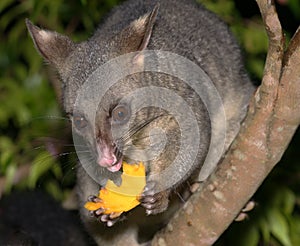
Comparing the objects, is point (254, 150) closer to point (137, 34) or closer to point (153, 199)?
point (153, 199)

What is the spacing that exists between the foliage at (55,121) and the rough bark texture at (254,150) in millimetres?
904

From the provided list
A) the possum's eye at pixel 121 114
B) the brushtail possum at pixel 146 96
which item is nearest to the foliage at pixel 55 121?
the brushtail possum at pixel 146 96

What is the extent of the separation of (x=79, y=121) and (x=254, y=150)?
0.83 m

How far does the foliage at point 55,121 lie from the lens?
15.3ft

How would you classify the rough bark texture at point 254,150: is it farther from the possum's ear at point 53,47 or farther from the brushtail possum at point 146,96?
the possum's ear at point 53,47

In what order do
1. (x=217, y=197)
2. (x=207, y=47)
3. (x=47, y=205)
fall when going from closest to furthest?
(x=217, y=197), (x=207, y=47), (x=47, y=205)

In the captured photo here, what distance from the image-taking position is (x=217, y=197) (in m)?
3.59

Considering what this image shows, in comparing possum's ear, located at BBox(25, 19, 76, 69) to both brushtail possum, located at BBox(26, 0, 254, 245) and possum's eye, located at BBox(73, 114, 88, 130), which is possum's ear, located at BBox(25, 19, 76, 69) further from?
possum's eye, located at BBox(73, 114, 88, 130)

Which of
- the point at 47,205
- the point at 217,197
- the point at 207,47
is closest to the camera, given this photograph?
the point at 217,197

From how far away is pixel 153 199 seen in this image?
144 inches

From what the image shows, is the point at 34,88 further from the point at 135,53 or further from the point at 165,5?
the point at 135,53

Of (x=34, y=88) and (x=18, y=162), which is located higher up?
(x=34, y=88)

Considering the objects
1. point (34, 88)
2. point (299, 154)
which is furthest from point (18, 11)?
point (299, 154)

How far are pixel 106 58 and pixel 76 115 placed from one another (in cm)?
32
